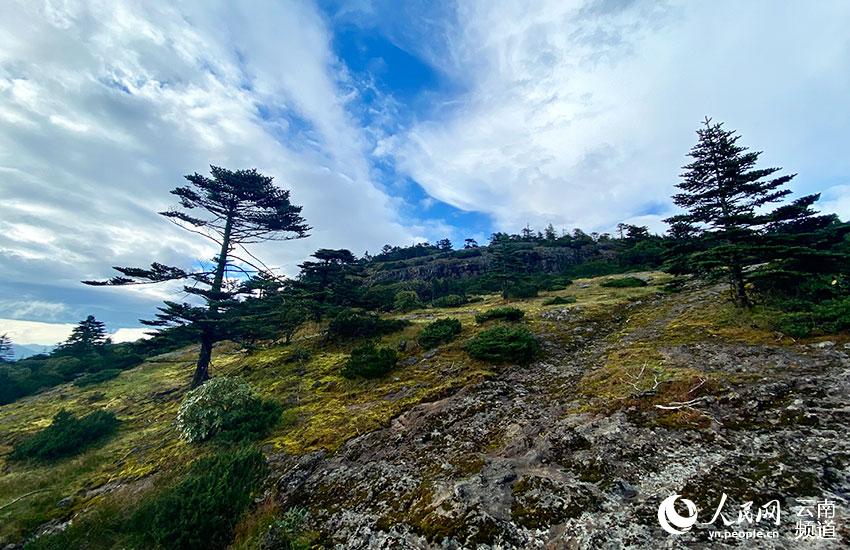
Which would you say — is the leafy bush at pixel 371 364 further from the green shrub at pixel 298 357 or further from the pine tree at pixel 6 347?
the pine tree at pixel 6 347

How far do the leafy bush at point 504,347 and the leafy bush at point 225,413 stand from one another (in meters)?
7.95

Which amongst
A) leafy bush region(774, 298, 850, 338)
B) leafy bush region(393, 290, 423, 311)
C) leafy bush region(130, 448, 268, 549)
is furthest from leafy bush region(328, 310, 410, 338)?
leafy bush region(774, 298, 850, 338)

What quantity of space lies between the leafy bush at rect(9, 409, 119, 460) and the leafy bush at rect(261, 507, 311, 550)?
40.8 ft

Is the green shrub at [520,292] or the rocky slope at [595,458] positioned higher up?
the green shrub at [520,292]

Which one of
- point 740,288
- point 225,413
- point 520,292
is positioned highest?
point 520,292

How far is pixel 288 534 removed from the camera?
585cm

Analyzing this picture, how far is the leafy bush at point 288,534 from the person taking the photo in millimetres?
5656

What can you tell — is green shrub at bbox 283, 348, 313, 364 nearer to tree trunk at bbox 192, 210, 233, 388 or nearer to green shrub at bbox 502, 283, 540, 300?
tree trunk at bbox 192, 210, 233, 388

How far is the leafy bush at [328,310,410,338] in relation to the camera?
20.6 metres

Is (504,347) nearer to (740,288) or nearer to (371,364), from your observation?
(371,364)

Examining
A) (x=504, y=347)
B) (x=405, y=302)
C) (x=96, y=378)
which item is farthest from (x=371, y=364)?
(x=96, y=378)

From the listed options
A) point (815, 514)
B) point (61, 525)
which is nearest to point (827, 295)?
point (815, 514)

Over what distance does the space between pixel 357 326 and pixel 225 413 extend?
9.99 m

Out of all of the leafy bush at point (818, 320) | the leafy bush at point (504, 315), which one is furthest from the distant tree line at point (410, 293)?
the leafy bush at point (504, 315)
